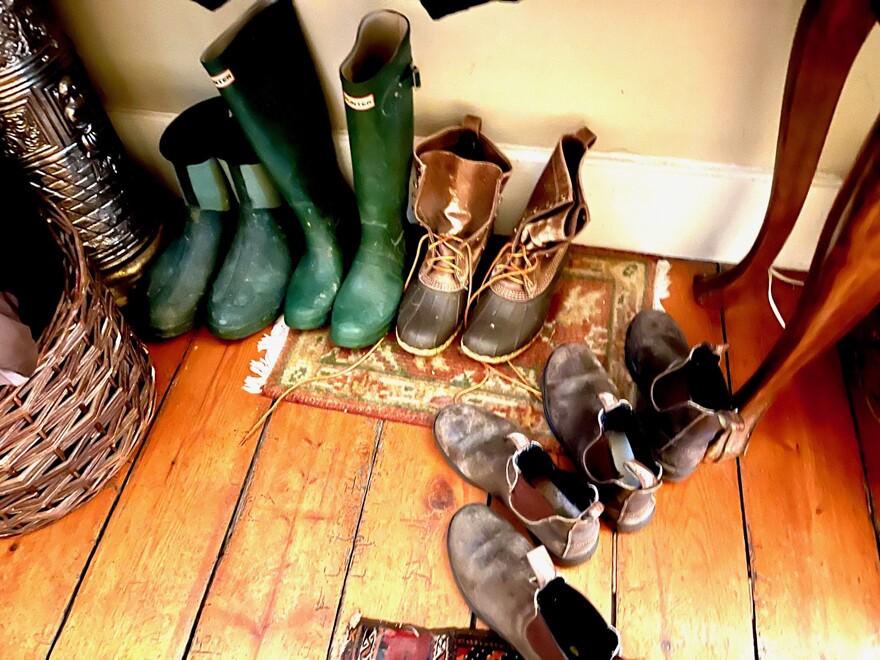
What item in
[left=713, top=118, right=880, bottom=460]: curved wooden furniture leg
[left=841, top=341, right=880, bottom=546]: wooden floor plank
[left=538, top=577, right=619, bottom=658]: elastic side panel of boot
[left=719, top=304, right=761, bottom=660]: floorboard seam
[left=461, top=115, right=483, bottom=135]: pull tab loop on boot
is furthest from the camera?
[left=461, top=115, right=483, bottom=135]: pull tab loop on boot

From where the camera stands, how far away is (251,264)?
1.20 meters

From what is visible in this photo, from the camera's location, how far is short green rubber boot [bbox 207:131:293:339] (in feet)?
3.82

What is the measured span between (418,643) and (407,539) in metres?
0.14

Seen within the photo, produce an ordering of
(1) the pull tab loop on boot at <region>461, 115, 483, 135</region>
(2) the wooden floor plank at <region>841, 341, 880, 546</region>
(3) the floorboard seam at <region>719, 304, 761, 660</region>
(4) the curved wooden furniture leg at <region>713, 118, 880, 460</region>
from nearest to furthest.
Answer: (4) the curved wooden furniture leg at <region>713, 118, 880, 460</region>, (3) the floorboard seam at <region>719, 304, 761, 660</region>, (2) the wooden floor plank at <region>841, 341, 880, 546</region>, (1) the pull tab loop on boot at <region>461, 115, 483, 135</region>

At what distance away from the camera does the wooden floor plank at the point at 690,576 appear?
89cm

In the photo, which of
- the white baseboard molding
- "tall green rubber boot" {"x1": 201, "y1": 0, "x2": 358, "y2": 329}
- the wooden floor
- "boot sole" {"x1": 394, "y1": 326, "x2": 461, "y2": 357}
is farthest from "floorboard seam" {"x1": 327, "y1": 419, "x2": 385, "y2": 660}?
the white baseboard molding

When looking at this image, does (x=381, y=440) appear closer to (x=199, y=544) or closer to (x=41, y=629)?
(x=199, y=544)

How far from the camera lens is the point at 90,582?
963mm

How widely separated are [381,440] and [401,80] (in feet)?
1.84

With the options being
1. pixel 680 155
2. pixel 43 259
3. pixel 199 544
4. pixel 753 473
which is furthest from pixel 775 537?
pixel 43 259

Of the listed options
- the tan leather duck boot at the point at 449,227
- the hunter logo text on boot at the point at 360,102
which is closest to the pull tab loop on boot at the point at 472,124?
the tan leather duck boot at the point at 449,227

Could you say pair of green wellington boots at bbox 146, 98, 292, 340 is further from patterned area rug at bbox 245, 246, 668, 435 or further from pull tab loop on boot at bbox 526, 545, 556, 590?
pull tab loop on boot at bbox 526, 545, 556, 590

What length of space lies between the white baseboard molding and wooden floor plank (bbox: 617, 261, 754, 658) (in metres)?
0.44

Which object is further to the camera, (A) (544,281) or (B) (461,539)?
(A) (544,281)
